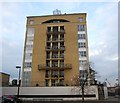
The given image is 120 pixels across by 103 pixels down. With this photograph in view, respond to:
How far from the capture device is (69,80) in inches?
2120

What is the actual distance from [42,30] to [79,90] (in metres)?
24.3

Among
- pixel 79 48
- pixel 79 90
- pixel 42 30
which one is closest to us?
pixel 79 90

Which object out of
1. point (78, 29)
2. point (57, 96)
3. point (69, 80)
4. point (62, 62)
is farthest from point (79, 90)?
point (78, 29)

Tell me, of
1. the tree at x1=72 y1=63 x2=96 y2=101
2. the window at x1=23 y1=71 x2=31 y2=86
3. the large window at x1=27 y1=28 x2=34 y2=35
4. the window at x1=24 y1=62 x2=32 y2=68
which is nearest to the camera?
the tree at x1=72 y1=63 x2=96 y2=101

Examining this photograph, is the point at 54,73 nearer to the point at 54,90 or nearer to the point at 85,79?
the point at 54,90

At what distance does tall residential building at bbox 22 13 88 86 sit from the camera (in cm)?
5581

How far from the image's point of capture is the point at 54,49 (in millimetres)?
Result: 58656

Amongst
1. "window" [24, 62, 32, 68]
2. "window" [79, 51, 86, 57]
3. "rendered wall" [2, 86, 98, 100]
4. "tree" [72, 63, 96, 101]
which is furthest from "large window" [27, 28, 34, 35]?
"rendered wall" [2, 86, 98, 100]

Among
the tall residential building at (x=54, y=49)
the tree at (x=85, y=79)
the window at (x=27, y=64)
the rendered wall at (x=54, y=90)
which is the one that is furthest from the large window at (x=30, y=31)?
the rendered wall at (x=54, y=90)

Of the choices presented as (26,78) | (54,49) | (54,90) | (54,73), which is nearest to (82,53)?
(54,49)

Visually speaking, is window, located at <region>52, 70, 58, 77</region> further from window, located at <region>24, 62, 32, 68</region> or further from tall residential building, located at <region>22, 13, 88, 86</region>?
window, located at <region>24, 62, 32, 68</region>

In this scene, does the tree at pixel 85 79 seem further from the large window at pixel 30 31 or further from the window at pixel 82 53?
the large window at pixel 30 31

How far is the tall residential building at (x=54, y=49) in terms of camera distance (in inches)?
2197

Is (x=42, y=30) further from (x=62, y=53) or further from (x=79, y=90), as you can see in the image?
(x=79, y=90)
